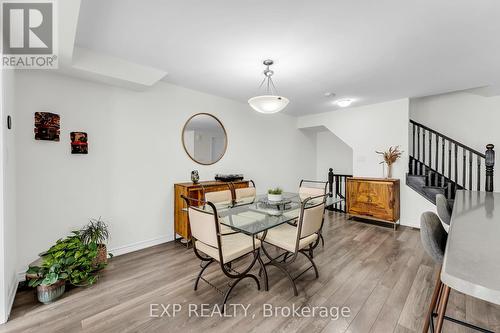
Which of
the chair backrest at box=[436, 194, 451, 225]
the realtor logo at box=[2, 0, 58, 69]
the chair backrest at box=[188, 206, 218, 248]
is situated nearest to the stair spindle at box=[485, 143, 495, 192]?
the chair backrest at box=[436, 194, 451, 225]

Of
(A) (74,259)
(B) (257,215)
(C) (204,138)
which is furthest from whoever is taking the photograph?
(C) (204,138)

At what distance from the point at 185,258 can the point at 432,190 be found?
13.9ft

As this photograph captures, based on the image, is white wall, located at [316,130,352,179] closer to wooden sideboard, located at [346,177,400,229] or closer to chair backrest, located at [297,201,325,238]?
wooden sideboard, located at [346,177,400,229]

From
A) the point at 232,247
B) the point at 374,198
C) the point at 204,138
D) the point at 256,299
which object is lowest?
the point at 256,299

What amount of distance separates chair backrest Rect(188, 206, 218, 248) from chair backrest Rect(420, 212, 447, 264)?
1352mm

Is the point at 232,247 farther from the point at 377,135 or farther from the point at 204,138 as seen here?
the point at 377,135

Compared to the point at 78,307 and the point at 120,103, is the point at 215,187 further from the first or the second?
the point at 78,307

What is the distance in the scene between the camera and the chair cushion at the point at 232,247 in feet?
5.99

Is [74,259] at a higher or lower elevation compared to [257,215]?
lower

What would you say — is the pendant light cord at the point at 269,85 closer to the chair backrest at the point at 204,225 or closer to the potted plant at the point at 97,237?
the chair backrest at the point at 204,225

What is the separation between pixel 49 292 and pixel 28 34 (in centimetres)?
223

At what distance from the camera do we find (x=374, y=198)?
3992 millimetres

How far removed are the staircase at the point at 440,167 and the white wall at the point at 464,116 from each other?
0.29 metres

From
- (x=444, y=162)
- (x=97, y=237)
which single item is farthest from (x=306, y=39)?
(x=444, y=162)
